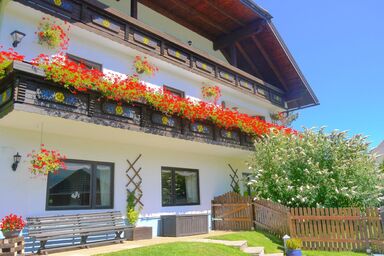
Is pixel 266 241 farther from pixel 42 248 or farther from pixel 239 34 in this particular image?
pixel 239 34

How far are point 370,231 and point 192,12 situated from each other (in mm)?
11758

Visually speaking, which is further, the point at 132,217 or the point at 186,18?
the point at 186,18

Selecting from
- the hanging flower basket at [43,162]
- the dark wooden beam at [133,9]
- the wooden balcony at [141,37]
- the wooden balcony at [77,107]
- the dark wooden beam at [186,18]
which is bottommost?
the hanging flower basket at [43,162]

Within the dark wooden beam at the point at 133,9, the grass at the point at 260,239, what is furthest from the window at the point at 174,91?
the grass at the point at 260,239

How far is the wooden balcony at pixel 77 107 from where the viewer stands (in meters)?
7.55

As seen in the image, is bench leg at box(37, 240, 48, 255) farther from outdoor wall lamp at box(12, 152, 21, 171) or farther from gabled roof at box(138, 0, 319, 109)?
gabled roof at box(138, 0, 319, 109)

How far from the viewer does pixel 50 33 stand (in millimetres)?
9828

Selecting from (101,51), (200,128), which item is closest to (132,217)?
(200,128)

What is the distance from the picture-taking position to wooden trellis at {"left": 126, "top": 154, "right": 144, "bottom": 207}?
11695 millimetres

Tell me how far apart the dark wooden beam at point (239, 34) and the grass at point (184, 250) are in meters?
11.7

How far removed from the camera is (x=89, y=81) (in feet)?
28.0

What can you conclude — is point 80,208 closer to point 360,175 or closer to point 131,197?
point 131,197

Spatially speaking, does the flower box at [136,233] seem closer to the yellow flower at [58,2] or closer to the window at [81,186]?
the window at [81,186]

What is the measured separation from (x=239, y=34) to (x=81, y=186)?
11.4 m
